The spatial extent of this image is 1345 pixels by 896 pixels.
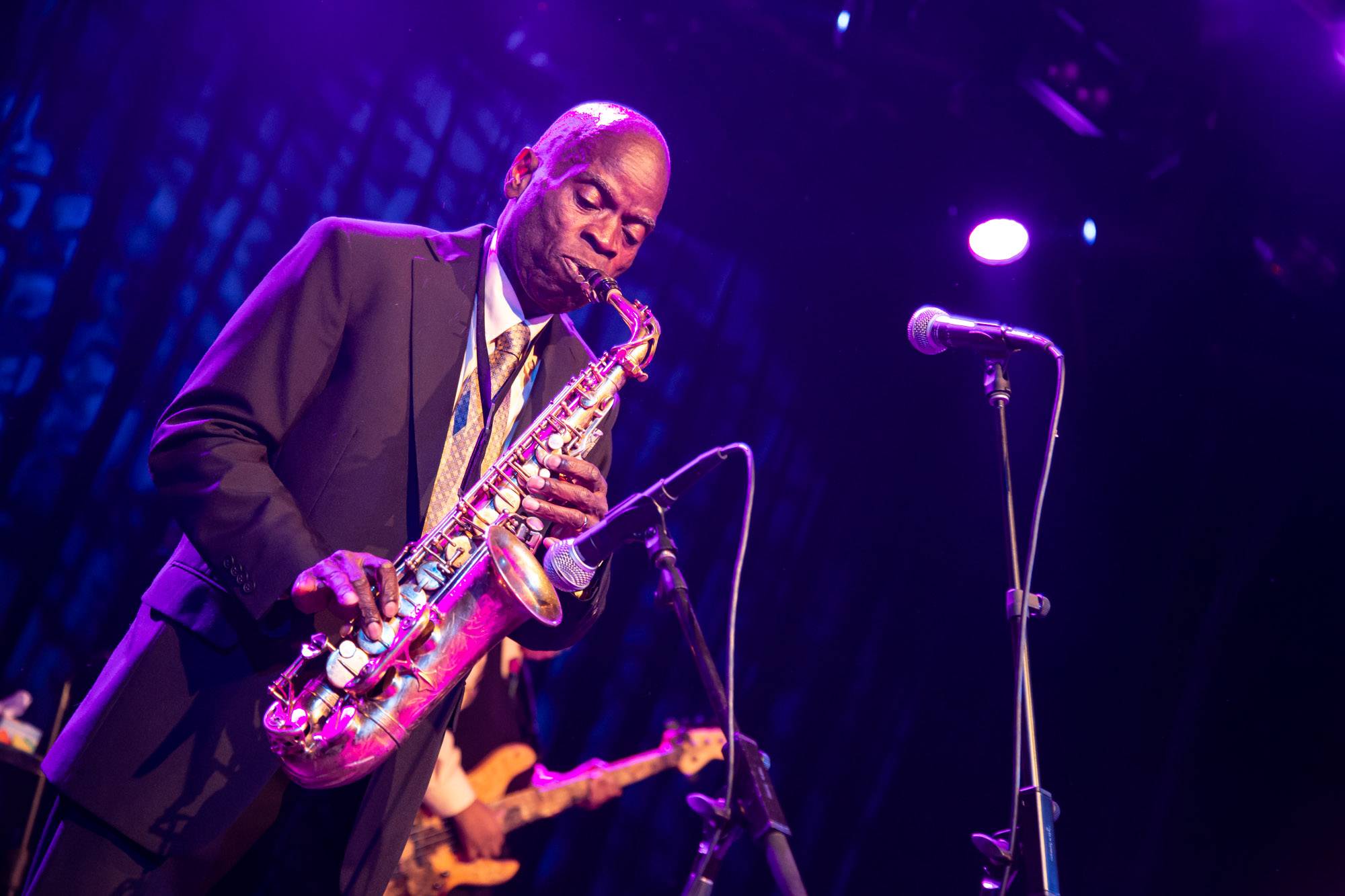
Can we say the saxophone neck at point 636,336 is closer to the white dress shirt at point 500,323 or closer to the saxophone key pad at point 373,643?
the white dress shirt at point 500,323

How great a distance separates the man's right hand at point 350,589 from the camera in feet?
5.87

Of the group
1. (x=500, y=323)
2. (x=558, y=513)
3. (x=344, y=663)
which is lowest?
(x=344, y=663)

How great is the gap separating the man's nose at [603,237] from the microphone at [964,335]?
2.90ft

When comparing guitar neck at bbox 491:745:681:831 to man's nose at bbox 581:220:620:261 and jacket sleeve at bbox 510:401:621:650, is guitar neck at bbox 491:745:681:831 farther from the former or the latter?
man's nose at bbox 581:220:620:261

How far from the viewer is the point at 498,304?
8.39 ft

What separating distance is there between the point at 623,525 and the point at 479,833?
96.6 inches

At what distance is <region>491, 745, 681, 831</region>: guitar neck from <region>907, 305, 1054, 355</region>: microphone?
252 centimetres

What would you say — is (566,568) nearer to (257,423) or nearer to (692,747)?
(257,423)

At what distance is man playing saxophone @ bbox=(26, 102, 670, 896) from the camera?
6.03 feet

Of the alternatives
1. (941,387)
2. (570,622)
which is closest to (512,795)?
(570,622)

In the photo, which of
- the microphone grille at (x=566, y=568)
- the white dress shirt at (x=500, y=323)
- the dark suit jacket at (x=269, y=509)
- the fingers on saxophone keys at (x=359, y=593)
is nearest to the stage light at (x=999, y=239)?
the white dress shirt at (x=500, y=323)

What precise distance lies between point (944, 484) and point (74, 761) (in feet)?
13.3

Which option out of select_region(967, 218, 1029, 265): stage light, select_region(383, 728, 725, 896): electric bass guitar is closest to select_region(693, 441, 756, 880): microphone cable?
select_region(383, 728, 725, 896): electric bass guitar

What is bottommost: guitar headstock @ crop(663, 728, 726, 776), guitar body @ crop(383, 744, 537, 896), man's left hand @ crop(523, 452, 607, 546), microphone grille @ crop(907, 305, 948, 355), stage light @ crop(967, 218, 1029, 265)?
guitar body @ crop(383, 744, 537, 896)
